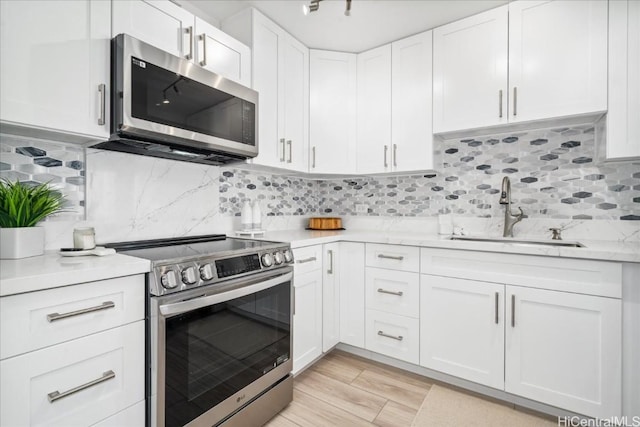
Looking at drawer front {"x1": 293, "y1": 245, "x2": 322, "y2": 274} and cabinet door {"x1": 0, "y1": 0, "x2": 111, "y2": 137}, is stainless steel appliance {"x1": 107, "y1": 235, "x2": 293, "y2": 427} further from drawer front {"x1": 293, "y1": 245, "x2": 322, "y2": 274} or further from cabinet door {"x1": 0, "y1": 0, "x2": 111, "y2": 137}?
cabinet door {"x1": 0, "y1": 0, "x2": 111, "y2": 137}

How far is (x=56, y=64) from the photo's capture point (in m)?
1.23

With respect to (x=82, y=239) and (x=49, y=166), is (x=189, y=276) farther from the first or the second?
(x=49, y=166)

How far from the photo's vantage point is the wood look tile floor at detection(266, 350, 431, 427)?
5.59 feet

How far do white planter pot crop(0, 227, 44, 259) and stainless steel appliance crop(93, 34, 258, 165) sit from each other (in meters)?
0.50

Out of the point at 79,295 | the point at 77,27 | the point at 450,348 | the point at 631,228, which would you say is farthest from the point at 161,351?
the point at 631,228

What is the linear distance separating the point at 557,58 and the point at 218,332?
8.10ft

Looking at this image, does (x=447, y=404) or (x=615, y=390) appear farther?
(x=447, y=404)

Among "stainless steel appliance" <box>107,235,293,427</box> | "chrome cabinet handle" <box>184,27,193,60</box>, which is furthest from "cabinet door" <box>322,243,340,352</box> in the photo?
"chrome cabinet handle" <box>184,27,193,60</box>

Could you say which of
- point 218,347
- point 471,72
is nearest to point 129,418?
point 218,347

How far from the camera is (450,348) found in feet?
6.48

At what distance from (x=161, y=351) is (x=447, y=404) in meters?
1.63

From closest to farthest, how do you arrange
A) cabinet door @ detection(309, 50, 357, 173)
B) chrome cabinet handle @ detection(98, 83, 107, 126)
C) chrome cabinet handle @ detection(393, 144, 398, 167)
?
chrome cabinet handle @ detection(98, 83, 107, 126) < chrome cabinet handle @ detection(393, 144, 398, 167) < cabinet door @ detection(309, 50, 357, 173)

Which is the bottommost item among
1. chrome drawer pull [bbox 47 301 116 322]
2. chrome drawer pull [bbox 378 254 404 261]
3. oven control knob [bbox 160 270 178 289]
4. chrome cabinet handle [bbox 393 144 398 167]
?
chrome drawer pull [bbox 47 301 116 322]

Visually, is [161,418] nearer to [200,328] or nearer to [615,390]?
[200,328]
